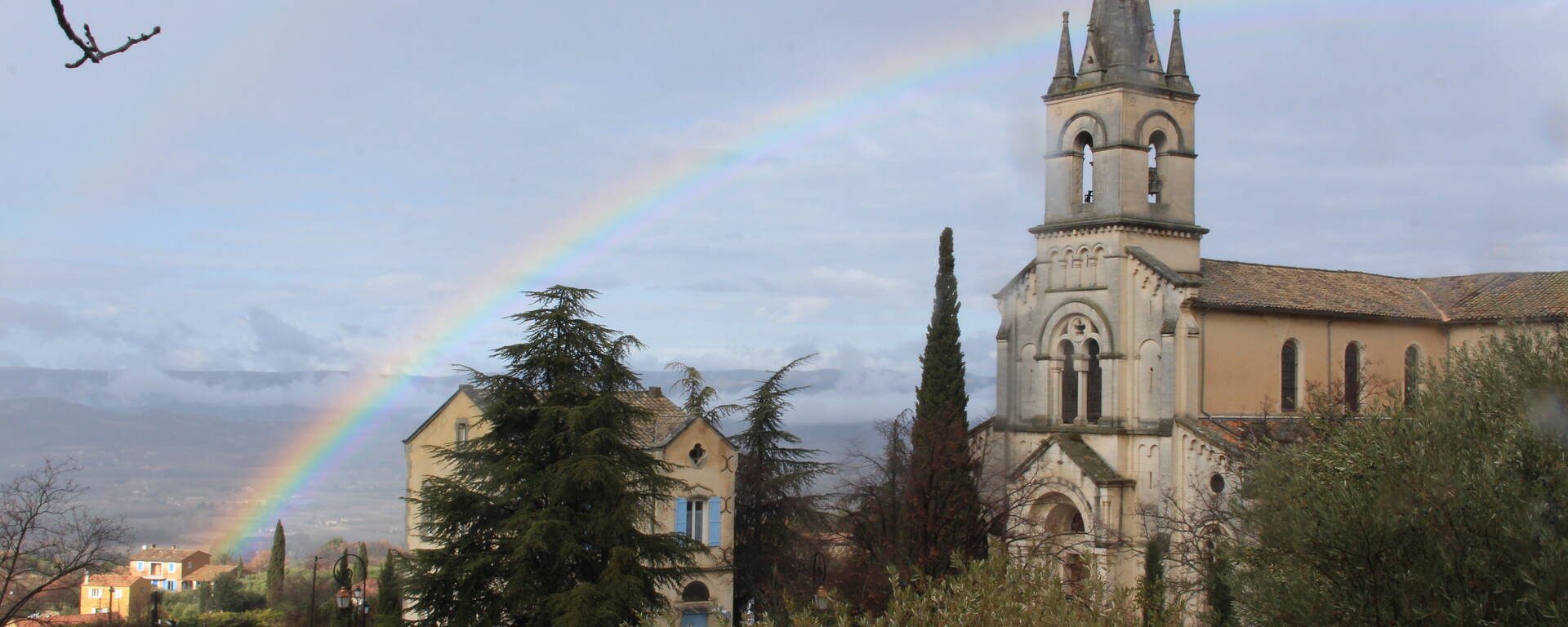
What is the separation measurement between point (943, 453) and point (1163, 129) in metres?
12.3

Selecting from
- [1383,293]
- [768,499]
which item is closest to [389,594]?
[768,499]

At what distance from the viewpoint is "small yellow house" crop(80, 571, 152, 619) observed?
62.0m

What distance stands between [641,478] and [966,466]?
13617 mm

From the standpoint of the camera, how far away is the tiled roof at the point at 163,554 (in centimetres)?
7850

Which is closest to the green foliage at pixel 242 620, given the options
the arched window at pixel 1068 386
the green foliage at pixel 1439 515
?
the arched window at pixel 1068 386

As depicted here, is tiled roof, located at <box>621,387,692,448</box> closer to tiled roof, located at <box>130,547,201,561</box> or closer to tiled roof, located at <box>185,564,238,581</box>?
tiled roof, located at <box>185,564,238,581</box>

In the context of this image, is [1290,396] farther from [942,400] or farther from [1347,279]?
[942,400]

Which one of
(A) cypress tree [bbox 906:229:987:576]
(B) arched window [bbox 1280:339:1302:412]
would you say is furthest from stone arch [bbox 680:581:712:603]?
(B) arched window [bbox 1280:339:1302:412]

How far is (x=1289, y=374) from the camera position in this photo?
4238 cm

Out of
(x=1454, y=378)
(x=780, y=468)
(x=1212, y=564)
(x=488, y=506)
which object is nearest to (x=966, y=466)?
(x=780, y=468)

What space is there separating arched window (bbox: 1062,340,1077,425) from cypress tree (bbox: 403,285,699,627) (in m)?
18.4

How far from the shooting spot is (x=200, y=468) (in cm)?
16862

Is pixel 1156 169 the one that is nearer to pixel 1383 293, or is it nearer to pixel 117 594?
pixel 1383 293

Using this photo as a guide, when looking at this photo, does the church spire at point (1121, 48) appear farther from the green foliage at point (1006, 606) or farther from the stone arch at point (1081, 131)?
the green foliage at point (1006, 606)
